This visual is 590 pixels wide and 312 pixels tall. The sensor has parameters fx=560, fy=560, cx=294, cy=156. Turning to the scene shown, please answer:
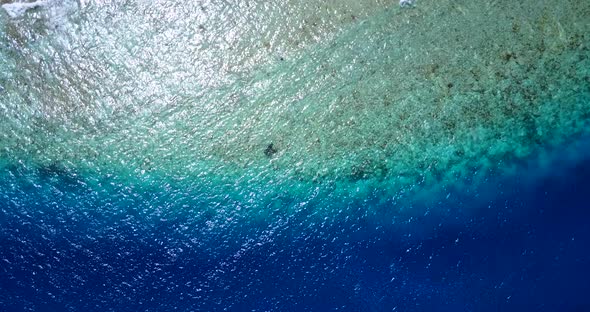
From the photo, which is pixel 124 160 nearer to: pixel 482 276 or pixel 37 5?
pixel 37 5

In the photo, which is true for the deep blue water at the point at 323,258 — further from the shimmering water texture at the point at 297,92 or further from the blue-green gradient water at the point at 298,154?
the shimmering water texture at the point at 297,92

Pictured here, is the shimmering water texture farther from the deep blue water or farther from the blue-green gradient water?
the deep blue water

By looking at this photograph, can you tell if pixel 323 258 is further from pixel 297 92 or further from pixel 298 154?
pixel 297 92

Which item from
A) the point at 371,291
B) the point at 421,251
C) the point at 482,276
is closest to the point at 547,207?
the point at 482,276

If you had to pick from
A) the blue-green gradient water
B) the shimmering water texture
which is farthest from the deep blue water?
the shimmering water texture

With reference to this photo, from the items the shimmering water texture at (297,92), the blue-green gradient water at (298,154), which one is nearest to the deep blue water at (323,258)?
the blue-green gradient water at (298,154)
